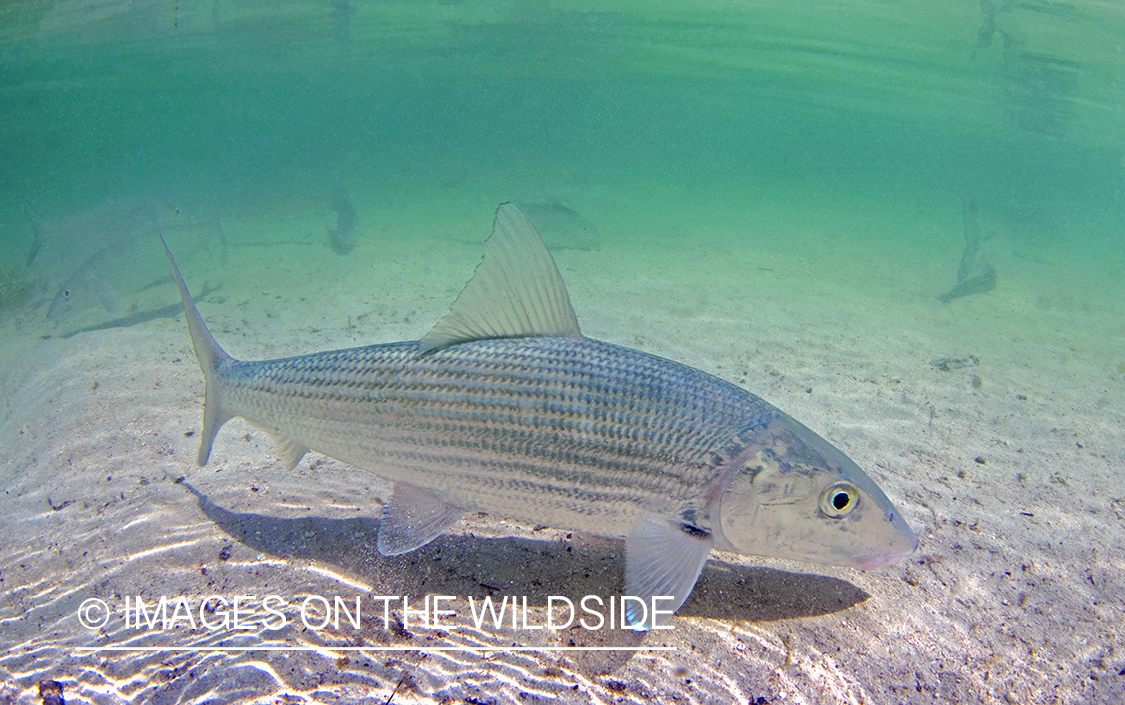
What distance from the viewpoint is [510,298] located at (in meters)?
2.38

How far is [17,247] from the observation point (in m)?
25.7

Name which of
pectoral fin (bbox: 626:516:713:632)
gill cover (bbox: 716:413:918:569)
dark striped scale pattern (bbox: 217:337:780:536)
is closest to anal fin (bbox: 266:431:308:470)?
dark striped scale pattern (bbox: 217:337:780:536)

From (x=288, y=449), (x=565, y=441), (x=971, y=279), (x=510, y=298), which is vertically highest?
(x=510, y=298)

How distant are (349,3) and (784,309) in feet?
90.1

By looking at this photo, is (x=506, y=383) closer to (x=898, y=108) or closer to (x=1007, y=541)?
(x=1007, y=541)

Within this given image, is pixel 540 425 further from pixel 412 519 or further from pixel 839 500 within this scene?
pixel 839 500

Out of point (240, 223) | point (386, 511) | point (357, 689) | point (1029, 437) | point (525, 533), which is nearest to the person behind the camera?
point (357, 689)

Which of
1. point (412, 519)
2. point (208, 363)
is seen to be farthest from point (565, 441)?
point (208, 363)

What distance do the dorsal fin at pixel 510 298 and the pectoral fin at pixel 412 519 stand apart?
682 mm

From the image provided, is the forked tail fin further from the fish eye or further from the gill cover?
the fish eye

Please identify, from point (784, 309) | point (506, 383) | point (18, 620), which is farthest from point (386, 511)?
point (784, 309)

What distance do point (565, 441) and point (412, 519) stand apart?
0.83 meters

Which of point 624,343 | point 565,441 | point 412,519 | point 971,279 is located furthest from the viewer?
point 971,279

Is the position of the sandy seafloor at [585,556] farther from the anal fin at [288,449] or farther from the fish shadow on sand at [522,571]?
the anal fin at [288,449]
